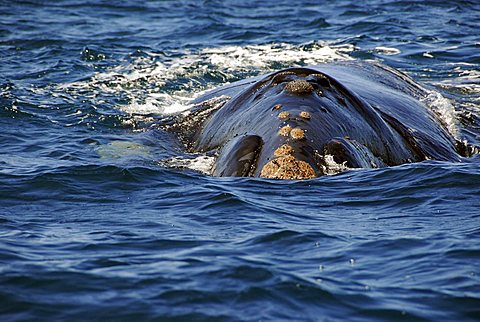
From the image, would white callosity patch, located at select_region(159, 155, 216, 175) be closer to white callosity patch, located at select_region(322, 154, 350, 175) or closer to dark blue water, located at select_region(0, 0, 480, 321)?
dark blue water, located at select_region(0, 0, 480, 321)

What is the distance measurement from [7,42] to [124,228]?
42.6 feet

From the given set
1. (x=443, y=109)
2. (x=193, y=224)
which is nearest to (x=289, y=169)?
(x=193, y=224)

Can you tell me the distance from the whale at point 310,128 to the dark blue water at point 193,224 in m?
0.20

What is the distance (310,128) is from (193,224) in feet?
5.40

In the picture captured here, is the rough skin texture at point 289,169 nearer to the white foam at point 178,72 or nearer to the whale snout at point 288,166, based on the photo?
the whale snout at point 288,166

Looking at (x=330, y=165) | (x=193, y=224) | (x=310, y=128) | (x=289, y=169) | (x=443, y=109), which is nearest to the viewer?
(x=193, y=224)

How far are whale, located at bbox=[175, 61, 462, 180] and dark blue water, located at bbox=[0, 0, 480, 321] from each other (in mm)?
197

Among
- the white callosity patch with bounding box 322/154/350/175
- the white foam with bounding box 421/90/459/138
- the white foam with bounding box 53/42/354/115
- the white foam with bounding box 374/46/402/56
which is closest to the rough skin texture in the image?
the white callosity patch with bounding box 322/154/350/175

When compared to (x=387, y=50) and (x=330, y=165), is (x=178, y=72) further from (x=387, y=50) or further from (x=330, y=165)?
(x=330, y=165)

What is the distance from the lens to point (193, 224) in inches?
299

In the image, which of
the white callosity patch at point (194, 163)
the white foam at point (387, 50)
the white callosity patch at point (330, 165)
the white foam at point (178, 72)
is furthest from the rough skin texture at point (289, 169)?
the white foam at point (387, 50)

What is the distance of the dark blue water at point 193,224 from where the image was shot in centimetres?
579

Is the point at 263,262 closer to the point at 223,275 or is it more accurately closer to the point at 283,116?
the point at 223,275

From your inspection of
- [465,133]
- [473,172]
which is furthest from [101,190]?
[465,133]
